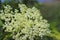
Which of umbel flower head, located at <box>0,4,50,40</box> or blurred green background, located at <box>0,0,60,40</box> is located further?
blurred green background, located at <box>0,0,60,40</box>

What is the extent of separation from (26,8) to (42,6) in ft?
4.25

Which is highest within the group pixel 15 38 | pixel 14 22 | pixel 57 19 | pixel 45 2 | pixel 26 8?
pixel 45 2

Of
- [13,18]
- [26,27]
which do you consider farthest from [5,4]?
[26,27]

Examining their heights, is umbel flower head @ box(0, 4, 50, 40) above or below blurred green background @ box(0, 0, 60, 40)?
below

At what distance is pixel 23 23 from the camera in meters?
3.44

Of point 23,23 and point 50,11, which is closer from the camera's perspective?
point 23,23

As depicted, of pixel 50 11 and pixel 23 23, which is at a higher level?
pixel 50 11

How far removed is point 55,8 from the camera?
16.4 feet

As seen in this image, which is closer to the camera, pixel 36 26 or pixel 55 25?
pixel 36 26

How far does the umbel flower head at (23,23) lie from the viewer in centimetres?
338

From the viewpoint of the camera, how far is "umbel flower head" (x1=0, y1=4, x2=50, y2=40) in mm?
3385

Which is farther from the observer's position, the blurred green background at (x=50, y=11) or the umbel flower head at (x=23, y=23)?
the blurred green background at (x=50, y=11)

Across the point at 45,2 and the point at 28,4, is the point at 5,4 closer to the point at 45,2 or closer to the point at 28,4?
the point at 28,4

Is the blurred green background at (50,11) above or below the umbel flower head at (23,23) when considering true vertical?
above
